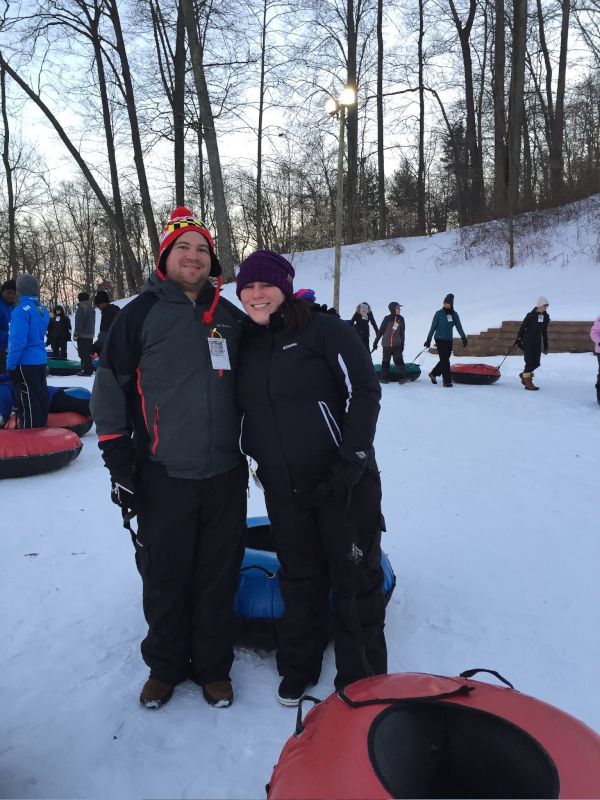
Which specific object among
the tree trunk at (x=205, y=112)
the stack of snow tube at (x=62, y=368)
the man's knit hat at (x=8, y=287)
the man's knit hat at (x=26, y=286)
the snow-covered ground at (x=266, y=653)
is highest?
the tree trunk at (x=205, y=112)

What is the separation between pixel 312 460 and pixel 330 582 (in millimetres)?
576

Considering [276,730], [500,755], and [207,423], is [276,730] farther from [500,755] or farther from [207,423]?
[207,423]

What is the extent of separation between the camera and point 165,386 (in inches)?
86.9

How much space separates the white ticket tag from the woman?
0.07 meters

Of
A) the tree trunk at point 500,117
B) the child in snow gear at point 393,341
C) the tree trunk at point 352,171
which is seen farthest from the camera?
the tree trunk at point 352,171

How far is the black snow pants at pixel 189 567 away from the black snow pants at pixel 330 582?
0.65 feet

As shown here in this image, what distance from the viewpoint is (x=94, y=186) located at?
16.9 metres

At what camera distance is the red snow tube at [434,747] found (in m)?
1.23

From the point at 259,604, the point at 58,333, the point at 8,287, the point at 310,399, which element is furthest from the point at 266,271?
the point at 58,333

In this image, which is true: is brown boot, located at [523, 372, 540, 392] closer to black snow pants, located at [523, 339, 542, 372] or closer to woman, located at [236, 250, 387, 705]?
black snow pants, located at [523, 339, 542, 372]

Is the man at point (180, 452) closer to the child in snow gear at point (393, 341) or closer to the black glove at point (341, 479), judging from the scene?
the black glove at point (341, 479)

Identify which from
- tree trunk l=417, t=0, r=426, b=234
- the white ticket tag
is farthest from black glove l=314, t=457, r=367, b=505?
tree trunk l=417, t=0, r=426, b=234

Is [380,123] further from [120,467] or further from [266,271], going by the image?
[120,467]

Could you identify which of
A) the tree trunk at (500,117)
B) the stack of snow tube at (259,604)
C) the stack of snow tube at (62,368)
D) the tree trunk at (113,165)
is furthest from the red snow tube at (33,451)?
the tree trunk at (500,117)
